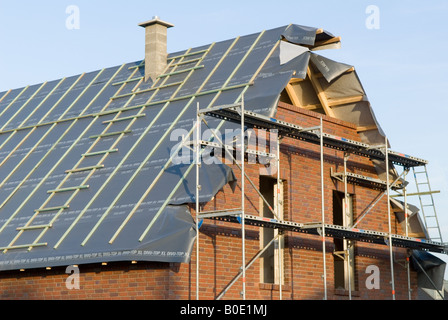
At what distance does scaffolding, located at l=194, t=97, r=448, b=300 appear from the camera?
1605 centimetres

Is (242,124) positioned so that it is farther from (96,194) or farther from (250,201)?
(96,194)

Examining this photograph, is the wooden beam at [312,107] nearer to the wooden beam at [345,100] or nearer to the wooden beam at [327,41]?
the wooden beam at [345,100]

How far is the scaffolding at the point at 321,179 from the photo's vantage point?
1605 centimetres

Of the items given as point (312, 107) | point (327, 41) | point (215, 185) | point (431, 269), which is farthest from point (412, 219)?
point (215, 185)

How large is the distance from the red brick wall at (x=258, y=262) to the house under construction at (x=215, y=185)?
0.03 meters

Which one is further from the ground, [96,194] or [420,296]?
[96,194]

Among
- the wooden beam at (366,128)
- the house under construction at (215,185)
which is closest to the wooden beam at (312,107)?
the house under construction at (215,185)

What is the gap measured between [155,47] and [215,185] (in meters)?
6.88

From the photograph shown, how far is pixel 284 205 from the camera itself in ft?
59.7

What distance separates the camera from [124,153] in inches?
726

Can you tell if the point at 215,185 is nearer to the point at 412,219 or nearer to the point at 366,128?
the point at 366,128

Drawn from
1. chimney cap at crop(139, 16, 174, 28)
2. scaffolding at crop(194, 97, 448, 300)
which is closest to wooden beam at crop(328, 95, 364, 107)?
scaffolding at crop(194, 97, 448, 300)
